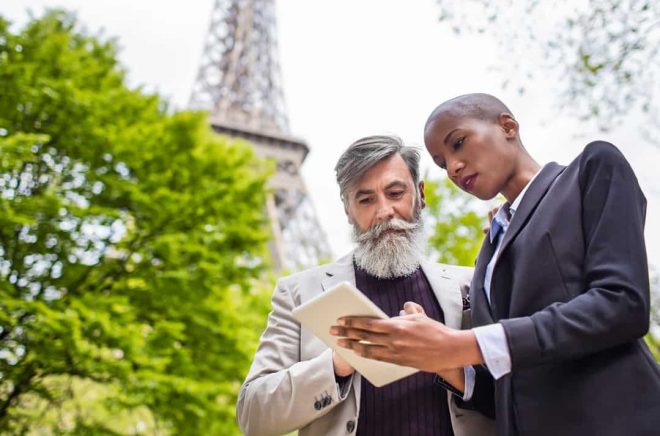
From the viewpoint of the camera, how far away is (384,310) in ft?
8.51

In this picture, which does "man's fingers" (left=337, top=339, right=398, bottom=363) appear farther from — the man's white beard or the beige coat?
the man's white beard

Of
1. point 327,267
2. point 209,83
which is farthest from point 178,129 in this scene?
point 209,83

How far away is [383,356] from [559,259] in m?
0.60

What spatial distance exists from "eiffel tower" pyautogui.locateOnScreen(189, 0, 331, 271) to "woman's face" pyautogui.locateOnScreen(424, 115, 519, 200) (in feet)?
78.8

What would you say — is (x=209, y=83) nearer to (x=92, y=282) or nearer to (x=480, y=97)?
(x=92, y=282)

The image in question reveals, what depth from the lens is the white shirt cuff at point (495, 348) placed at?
4.88 ft

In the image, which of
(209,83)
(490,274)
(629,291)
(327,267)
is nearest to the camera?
(629,291)

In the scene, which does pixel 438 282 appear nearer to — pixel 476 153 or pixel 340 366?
pixel 340 366

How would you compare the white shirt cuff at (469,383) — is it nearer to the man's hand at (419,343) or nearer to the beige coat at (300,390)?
the beige coat at (300,390)

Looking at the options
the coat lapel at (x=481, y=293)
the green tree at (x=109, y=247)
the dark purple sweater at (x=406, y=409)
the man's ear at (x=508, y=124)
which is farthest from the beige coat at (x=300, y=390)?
the green tree at (x=109, y=247)

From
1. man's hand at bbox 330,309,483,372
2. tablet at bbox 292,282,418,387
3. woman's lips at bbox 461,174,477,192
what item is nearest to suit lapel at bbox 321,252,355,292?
tablet at bbox 292,282,418,387

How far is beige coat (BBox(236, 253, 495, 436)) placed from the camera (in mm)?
2115

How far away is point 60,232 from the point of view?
28.4 feet

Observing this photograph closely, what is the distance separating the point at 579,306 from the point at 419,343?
0.43 meters
